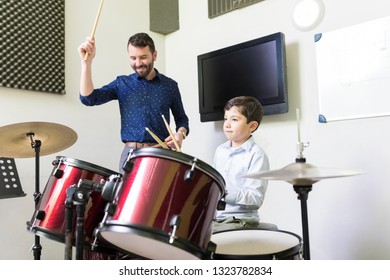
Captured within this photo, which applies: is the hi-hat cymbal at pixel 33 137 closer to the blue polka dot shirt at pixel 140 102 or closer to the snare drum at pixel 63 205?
the blue polka dot shirt at pixel 140 102

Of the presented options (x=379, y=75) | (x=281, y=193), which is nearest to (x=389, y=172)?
(x=379, y=75)

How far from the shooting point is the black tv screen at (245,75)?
2428 mm

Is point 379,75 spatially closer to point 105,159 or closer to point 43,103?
point 105,159

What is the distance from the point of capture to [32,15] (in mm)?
2467

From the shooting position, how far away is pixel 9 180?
7.03 ft

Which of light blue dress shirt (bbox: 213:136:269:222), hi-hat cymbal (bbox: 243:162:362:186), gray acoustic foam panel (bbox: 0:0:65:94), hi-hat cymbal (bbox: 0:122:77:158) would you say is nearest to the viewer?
hi-hat cymbal (bbox: 243:162:362:186)

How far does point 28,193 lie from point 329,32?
2.26 m

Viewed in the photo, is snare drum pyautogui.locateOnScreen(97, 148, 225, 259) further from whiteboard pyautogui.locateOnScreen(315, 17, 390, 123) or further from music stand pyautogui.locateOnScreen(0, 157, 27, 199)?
whiteboard pyautogui.locateOnScreen(315, 17, 390, 123)

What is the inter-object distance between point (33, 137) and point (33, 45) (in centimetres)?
84

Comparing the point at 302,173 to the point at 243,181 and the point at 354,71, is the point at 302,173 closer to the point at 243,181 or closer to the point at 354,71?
the point at 243,181

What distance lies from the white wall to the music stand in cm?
18

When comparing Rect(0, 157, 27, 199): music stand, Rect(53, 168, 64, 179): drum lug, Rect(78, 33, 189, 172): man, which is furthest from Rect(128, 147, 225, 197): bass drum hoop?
Rect(0, 157, 27, 199): music stand

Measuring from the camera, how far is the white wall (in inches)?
85.3

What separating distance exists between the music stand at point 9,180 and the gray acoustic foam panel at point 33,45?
515 mm
